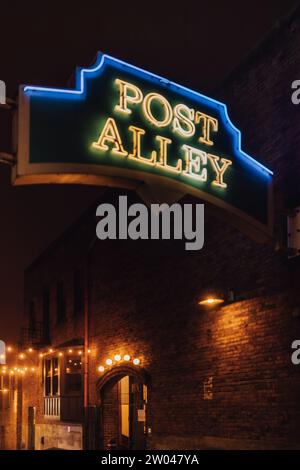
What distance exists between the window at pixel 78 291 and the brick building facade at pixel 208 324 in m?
0.14

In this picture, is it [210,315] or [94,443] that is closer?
[210,315]

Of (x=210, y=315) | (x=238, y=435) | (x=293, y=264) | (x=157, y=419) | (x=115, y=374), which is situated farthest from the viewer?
(x=115, y=374)

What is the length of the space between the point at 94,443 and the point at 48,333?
7.98 metres

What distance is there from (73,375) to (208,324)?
36.4 ft

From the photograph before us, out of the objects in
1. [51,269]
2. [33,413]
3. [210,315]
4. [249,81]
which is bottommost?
[33,413]

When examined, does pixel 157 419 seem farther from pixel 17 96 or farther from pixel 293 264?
pixel 17 96

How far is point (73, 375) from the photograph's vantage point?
24.4 meters

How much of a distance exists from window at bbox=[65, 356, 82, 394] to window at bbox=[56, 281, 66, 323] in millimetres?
2134

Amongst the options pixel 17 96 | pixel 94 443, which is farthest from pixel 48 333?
pixel 17 96

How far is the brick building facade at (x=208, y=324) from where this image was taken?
12234mm

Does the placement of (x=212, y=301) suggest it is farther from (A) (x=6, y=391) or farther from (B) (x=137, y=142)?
(A) (x=6, y=391)

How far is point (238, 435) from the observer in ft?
43.0

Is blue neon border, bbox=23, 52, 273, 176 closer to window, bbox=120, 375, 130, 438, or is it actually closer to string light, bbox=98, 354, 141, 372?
string light, bbox=98, 354, 141, 372

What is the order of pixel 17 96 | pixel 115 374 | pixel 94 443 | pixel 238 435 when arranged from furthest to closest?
1. pixel 94 443
2. pixel 115 374
3. pixel 238 435
4. pixel 17 96
